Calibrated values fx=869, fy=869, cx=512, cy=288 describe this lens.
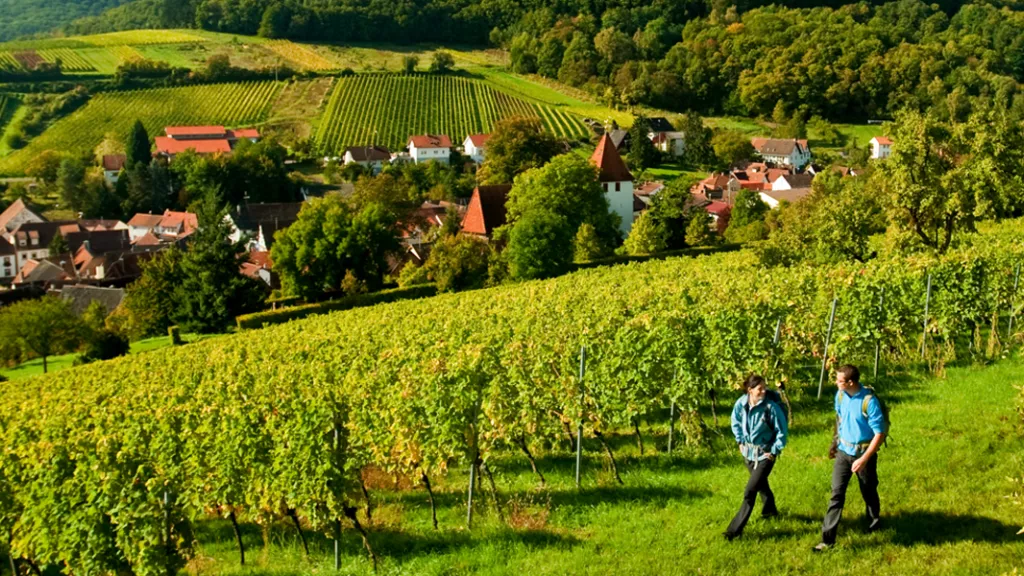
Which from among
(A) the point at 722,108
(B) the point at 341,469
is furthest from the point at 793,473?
(A) the point at 722,108

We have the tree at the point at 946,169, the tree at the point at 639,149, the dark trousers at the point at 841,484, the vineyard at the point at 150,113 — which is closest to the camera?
the dark trousers at the point at 841,484

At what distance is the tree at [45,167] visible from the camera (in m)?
80.4

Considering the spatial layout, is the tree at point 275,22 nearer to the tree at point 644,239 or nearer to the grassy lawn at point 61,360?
the grassy lawn at point 61,360

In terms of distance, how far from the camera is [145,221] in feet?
238

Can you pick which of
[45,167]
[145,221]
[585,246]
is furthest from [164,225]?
[585,246]

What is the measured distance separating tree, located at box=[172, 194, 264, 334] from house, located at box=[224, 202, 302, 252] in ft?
78.5

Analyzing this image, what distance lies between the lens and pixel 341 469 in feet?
31.3

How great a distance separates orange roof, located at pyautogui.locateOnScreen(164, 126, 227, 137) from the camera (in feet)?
299

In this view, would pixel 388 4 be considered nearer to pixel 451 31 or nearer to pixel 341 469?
pixel 451 31

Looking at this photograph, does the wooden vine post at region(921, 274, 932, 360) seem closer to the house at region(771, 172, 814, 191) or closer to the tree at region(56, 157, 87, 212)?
the house at region(771, 172, 814, 191)

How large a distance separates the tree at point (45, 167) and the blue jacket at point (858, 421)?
280ft

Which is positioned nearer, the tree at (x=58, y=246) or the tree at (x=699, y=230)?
the tree at (x=699, y=230)

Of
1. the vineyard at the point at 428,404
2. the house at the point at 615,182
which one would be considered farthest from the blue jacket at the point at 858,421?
the house at the point at 615,182

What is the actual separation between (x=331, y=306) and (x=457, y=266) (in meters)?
5.99
